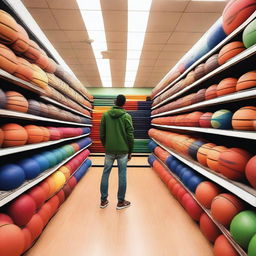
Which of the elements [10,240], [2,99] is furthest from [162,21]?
[10,240]

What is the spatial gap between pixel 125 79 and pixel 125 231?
848 centimetres

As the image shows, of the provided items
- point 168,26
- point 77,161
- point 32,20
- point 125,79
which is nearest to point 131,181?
point 77,161

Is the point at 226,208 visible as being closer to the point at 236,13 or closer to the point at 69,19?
the point at 236,13

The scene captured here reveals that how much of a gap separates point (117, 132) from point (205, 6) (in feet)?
11.6

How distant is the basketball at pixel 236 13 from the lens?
159 centimetres

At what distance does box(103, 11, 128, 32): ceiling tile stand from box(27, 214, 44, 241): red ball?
171 inches

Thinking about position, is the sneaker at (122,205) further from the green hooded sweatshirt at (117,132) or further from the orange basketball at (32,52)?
the orange basketball at (32,52)

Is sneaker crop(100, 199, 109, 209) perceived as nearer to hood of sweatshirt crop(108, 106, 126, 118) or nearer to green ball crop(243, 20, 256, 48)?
hood of sweatshirt crop(108, 106, 126, 118)

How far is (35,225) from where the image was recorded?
1916mm

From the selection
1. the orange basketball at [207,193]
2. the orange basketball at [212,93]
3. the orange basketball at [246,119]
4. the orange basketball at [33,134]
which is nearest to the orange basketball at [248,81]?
the orange basketball at [246,119]

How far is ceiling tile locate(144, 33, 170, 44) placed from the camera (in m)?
5.28

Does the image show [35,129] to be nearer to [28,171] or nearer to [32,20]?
[28,171]

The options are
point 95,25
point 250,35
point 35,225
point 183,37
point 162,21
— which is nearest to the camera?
point 250,35

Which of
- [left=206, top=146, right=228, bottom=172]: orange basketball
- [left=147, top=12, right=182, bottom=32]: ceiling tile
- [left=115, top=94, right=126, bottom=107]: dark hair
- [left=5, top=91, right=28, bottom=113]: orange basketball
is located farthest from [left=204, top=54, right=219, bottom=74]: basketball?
[left=147, top=12, right=182, bottom=32]: ceiling tile
